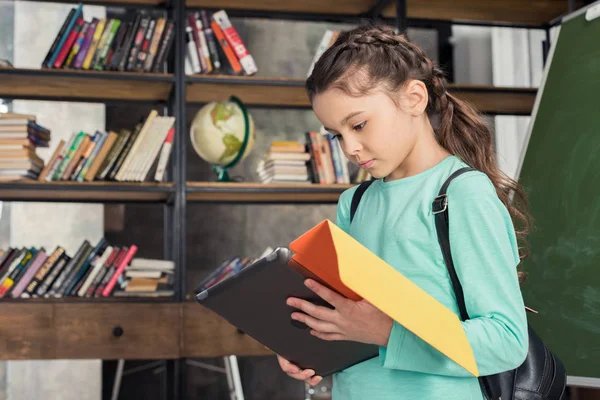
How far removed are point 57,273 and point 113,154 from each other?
1.70ft

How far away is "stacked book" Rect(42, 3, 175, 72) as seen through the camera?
111 inches

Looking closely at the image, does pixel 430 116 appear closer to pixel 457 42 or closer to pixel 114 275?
pixel 114 275

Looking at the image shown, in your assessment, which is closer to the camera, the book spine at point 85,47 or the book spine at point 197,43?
the book spine at point 85,47

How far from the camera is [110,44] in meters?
2.88

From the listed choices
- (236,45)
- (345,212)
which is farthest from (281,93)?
(345,212)

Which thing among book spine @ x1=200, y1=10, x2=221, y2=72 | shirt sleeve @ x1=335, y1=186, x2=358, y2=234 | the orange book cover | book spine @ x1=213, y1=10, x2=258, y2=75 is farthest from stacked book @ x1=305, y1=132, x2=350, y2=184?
the orange book cover

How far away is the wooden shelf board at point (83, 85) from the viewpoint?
2832 millimetres

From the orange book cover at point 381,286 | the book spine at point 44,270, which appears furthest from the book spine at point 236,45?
the orange book cover at point 381,286

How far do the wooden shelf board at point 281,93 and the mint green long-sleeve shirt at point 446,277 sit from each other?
74.1 inches

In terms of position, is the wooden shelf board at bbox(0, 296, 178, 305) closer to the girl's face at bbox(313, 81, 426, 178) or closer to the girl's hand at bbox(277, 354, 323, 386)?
the girl's hand at bbox(277, 354, 323, 386)

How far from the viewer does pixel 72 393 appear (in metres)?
3.48

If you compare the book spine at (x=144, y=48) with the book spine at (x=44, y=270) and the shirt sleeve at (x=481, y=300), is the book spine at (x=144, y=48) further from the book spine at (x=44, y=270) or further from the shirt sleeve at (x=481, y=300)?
the shirt sleeve at (x=481, y=300)

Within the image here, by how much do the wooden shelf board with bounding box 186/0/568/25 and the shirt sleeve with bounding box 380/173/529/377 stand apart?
2.32 metres

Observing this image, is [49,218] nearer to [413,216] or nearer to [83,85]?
[83,85]
